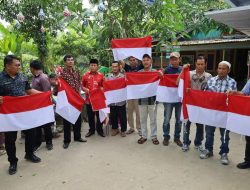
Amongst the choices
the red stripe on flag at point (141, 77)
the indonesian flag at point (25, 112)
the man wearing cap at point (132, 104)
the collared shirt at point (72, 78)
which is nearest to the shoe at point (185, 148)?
the man wearing cap at point (132, 104)

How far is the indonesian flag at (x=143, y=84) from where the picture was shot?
5078mm

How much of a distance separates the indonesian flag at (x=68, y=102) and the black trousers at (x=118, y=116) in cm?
85

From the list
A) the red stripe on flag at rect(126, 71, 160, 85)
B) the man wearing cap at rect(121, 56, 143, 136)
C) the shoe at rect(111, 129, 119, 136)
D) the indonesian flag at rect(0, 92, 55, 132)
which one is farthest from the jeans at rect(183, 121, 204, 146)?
the indonesian flag at rect(0, 92, 55, 132)

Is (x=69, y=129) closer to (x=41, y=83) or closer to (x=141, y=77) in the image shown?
(x=41, y=83)

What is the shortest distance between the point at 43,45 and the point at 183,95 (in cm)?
740

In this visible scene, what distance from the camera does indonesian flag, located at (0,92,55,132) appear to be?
394 cm

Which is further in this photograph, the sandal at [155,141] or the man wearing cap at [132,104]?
the man wearing cap at [132,104]

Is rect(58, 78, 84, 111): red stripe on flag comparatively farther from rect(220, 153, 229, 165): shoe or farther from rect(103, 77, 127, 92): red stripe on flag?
rect(220, 153, 229, 165): shoe

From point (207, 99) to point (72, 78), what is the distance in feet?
8.27

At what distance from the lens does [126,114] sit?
19.5 feet

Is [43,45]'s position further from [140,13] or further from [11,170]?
[11,170]

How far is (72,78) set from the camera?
511cm

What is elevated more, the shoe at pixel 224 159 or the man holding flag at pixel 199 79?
the man holding flag at pixel 199 79

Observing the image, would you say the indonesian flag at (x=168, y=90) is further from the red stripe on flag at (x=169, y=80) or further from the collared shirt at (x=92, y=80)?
the collared shirt at (x=92, y=80)
